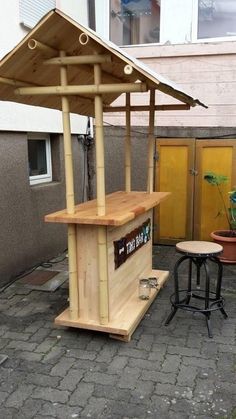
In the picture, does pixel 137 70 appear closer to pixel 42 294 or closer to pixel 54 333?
pixel 54 333

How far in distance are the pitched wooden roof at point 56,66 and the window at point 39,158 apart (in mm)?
1685

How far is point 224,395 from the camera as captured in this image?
9.40 feet

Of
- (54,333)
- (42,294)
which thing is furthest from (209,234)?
(54,333)

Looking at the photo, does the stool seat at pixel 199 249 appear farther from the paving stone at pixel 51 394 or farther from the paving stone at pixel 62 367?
the paving stone at pixel 51 394

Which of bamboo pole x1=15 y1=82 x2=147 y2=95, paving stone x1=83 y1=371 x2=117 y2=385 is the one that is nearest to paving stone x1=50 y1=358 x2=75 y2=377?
paving stone x1=83 y1=371 x2=117 y2=385

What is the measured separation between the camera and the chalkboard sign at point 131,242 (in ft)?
12.3

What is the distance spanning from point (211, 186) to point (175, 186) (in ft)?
1.88

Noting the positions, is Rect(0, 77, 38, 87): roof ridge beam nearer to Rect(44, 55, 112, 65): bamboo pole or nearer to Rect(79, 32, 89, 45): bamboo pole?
Rect(44, 55, 112, 65): bamboo pole

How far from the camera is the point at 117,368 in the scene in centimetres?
320

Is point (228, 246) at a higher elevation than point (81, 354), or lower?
higher

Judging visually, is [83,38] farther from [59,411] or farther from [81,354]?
[59,411]

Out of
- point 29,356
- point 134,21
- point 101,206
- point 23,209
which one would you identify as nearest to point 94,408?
point 29,356

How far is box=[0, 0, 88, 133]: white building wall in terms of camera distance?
4773 millimetres

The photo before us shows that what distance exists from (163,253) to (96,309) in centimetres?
294
